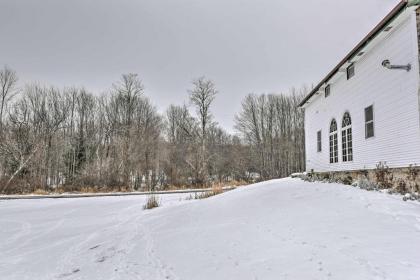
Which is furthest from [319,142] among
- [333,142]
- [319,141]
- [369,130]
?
[369,130]

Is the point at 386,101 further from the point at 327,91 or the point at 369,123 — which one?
the point at 327,91

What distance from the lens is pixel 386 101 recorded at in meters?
8.84

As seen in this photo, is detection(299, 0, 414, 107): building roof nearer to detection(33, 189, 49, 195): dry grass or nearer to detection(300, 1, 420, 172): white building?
detection(300, 1, 420, 172): white building

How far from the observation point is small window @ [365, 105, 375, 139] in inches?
386

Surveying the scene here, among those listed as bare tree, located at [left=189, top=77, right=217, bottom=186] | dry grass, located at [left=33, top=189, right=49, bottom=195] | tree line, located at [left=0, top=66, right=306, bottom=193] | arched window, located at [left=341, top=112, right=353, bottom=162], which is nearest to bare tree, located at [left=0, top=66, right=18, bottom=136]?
tree line, located at [left=0, top=66, right=306, bottom=193]

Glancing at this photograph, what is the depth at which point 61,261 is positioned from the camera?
15.4 ft

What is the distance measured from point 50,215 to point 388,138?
11.8 meters

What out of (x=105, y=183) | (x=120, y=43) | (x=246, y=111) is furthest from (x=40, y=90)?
(x=246, y=111)

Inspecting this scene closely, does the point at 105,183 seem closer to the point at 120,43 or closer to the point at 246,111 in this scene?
the point at 120,43

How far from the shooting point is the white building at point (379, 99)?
25.0ft

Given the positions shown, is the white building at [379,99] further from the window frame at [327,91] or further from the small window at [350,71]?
the window frame at [327,91]

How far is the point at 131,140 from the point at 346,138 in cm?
1952

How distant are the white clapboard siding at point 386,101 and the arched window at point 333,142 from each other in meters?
0.55

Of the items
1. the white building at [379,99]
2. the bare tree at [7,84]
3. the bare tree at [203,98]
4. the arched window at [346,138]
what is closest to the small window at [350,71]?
the white building at [379,99]
